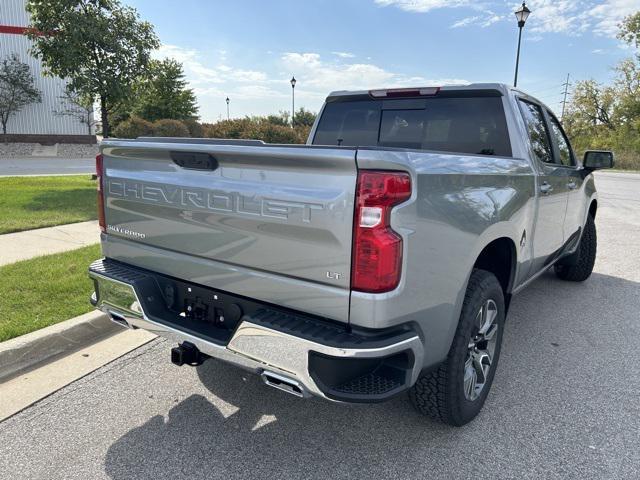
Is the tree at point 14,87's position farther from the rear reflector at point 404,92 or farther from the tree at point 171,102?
the rear reflector at point 404,92

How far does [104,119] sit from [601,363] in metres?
13.3

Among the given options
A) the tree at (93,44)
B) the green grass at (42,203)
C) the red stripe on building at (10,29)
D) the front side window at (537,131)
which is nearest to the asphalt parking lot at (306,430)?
the front side window at (537,131)

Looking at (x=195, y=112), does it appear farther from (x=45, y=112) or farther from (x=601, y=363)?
(x=601, y=363)

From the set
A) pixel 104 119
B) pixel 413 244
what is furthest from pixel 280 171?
pixel 104 119

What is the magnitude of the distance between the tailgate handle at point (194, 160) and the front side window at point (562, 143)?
131 inches

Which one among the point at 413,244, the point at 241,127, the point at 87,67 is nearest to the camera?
the point at 413,244

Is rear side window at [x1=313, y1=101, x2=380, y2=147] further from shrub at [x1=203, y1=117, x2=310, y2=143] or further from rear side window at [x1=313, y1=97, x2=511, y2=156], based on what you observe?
shrub at [x1=203, y1=117, x2=310, y2=143]

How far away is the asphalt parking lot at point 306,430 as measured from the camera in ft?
7.92

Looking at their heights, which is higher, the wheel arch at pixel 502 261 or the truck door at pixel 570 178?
the truck door at pixel 570 178

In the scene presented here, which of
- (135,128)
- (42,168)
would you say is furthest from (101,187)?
(135,128)

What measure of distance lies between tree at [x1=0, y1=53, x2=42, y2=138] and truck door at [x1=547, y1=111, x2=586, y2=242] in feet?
101

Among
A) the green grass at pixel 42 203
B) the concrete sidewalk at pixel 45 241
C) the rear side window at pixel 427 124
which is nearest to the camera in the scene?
the rear side window at pixel 427 124

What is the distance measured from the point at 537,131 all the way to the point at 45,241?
6.11 m

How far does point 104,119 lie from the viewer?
1327 centimetres
